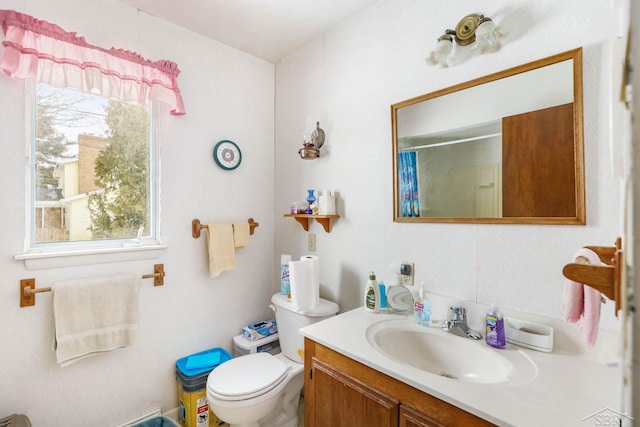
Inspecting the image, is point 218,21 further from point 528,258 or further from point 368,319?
point 528,258

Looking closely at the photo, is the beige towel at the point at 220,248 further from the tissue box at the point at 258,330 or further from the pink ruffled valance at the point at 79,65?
the pink ruffled valance at the point at 79,65

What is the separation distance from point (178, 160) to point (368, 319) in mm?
1424

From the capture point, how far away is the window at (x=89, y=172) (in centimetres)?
Result: 143

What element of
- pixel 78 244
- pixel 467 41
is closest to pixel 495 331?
pixel 467 41

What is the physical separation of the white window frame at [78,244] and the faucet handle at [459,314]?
1558 mm

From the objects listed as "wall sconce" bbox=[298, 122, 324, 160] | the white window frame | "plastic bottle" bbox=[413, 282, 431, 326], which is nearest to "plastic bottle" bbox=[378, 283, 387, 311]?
"plastic bottle" bbox=[413, 282, 431, 326]

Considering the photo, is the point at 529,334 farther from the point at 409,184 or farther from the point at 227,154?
the point at 227,154

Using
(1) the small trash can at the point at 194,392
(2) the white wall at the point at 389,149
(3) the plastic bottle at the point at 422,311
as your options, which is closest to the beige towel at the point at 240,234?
(2) the white wall at the point at 389,149

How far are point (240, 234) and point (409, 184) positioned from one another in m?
1.14

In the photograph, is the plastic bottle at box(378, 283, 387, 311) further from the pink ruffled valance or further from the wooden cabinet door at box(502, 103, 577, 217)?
the pink ruffled valance

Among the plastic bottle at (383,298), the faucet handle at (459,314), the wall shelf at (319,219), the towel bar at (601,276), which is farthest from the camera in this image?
the wall shelf at (319,219)

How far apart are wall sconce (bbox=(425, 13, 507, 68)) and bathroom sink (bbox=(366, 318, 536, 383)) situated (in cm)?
117

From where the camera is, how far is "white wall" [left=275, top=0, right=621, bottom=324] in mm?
996

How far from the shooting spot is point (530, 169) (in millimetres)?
1113
